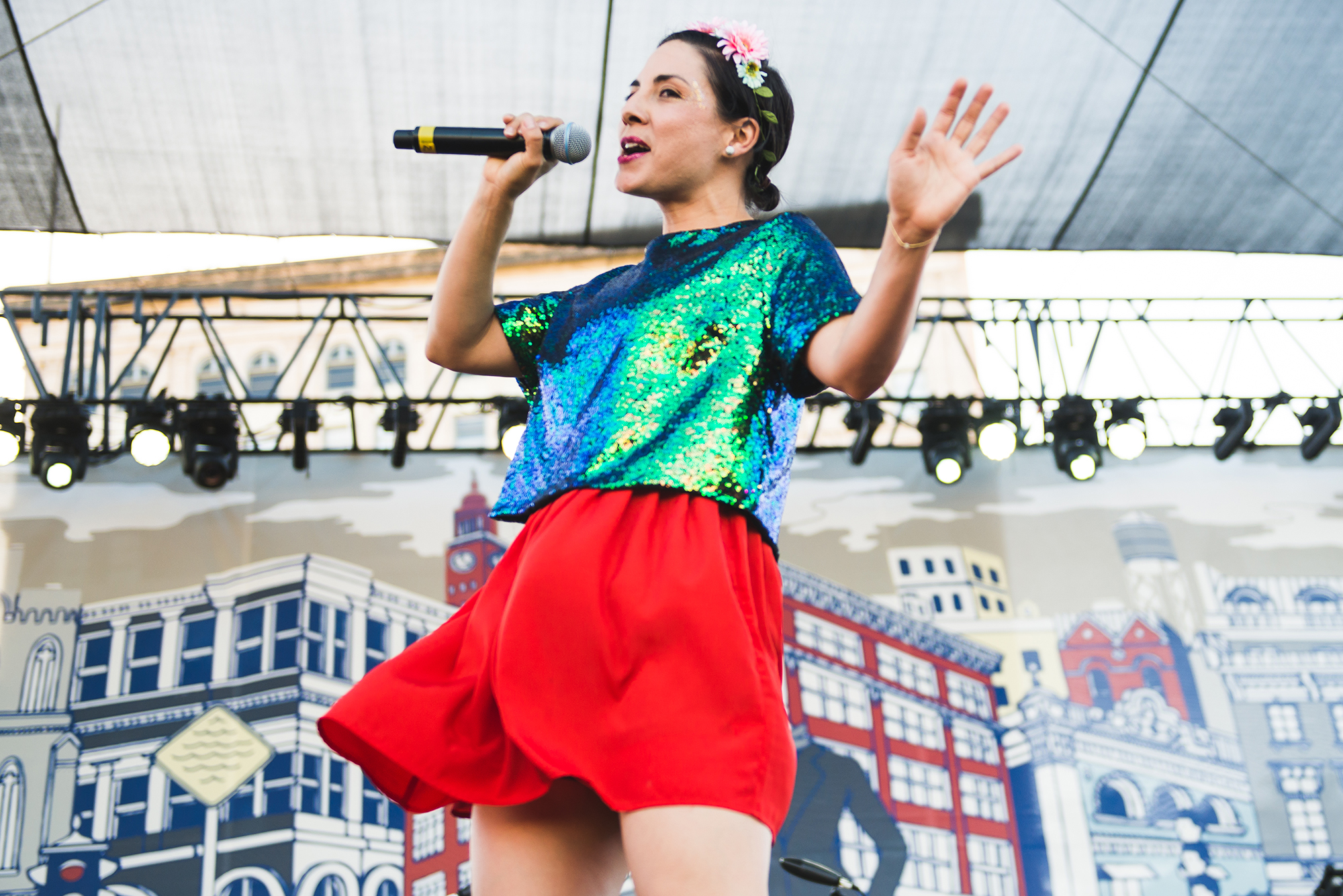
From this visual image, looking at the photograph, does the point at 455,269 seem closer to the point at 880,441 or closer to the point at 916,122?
the point at 916,122

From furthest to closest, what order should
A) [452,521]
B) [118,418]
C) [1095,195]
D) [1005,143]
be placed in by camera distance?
[118,418]
[452,521]
[1095,195]
[1005,143]

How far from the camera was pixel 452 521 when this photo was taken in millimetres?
5934

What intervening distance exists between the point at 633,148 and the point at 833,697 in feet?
16.4

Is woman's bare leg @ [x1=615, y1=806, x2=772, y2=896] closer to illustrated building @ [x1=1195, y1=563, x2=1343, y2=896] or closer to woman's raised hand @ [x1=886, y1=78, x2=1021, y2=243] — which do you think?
woman's raised hand @ [x1=886, y1=78, x2=1021, y2=243]

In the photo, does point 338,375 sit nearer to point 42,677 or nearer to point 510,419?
point 510,419

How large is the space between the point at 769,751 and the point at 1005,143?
4.71 meters

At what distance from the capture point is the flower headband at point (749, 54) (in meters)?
1.06

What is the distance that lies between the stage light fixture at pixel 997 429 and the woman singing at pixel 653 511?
4923mm

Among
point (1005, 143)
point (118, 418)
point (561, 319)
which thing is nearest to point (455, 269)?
point (561, 319)

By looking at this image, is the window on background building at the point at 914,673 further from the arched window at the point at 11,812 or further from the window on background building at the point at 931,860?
the arched window at the point at 11,812

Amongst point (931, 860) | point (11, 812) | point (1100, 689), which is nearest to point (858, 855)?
point (931, 860)

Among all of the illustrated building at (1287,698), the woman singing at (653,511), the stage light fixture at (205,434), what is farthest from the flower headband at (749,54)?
the illustrated building at (1287,698)

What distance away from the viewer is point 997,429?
19.0 ft

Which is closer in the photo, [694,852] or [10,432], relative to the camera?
[694,852]
